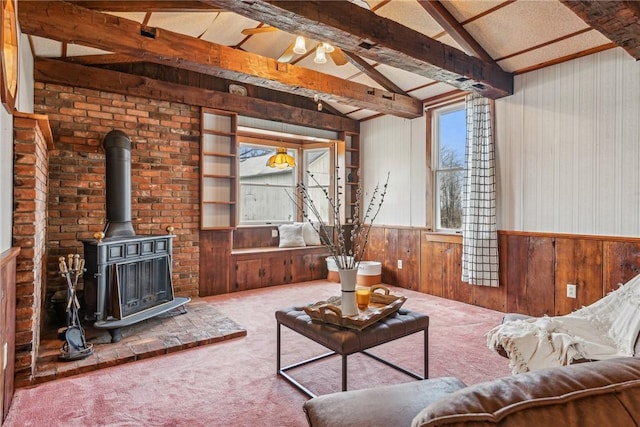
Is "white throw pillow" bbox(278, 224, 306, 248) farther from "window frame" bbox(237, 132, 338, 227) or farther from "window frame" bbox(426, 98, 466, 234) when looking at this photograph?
"window frame" bbox(426, 98, 466, 234)

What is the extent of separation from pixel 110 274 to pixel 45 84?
2.22 m

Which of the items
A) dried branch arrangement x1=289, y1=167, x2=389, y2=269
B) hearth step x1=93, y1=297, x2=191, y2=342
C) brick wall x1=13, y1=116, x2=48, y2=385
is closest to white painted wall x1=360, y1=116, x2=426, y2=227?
dried branch arrangement x1=289, y1=167, x2=389, y2=269

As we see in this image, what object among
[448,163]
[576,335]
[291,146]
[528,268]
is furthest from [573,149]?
[291,146]

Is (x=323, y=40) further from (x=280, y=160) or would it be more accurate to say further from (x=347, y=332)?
(x=280, y=160)

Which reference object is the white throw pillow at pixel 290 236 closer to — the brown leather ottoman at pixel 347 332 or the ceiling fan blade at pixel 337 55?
the ceiling fan blade at pixel 337 55

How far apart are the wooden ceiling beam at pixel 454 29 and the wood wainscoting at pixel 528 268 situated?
2.03 meters

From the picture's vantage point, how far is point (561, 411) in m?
0.62

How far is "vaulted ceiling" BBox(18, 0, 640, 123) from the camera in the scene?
2.59 metres

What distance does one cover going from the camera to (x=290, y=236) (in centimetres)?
585

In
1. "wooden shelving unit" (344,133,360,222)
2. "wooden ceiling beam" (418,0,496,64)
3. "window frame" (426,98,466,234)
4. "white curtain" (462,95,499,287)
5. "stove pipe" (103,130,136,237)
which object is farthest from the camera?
"wooden shelving unit" (344,133,360,222)

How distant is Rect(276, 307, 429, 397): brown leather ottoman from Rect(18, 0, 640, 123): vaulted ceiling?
204cm

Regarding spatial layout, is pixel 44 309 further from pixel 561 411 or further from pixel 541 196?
pixel 541 196

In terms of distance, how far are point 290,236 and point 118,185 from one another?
110 inches

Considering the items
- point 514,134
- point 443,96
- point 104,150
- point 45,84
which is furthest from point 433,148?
Result: point 45,84
